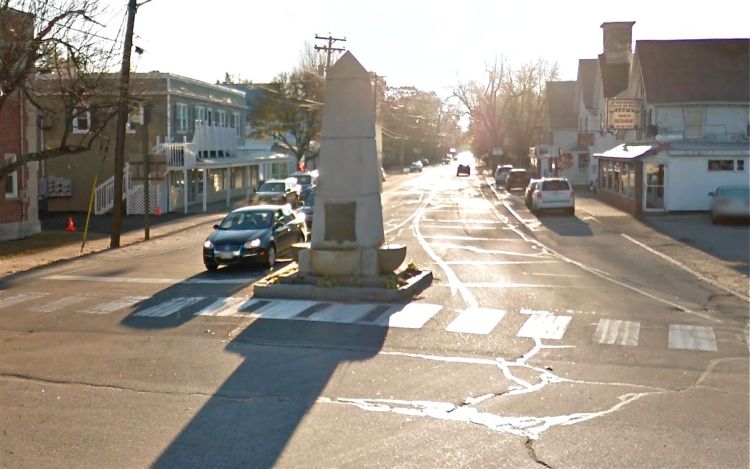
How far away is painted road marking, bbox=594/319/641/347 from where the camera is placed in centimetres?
1280

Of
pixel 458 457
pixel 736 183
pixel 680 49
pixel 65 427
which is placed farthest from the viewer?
pixel 680 49

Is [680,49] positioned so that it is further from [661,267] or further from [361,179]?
[361,179]

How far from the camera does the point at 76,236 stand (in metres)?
32.9

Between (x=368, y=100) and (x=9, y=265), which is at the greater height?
(x=368, y=100)

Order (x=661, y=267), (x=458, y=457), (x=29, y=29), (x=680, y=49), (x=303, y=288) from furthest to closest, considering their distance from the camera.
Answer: (x=680, y=49) < (x=661, y=267) < (x=29, y=29) < (x=303, y=288) < (x=458, y=457)

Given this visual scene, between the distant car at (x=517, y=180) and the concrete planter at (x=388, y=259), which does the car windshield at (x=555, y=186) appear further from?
the concrete planter at (x=388, y=259)

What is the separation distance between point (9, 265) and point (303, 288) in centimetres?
1089

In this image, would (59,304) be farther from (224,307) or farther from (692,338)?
(692,338)

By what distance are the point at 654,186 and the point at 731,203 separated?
659cm

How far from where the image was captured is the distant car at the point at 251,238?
20766 mm

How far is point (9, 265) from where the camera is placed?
23516 millimetres

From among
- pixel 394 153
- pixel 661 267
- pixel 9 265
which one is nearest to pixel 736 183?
pixel 661 267

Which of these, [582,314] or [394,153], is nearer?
[582,314]

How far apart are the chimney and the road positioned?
1628 inches
